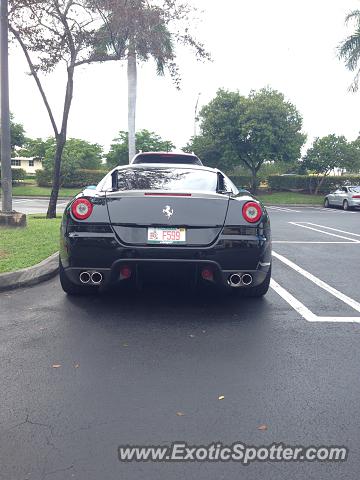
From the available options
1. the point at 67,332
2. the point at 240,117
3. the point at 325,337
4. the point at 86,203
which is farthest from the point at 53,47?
the point at 240,117

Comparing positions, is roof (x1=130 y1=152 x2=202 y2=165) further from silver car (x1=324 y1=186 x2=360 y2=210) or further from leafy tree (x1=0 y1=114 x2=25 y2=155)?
leafy tree (x1=0 y1=114 x2=25 y2=155)

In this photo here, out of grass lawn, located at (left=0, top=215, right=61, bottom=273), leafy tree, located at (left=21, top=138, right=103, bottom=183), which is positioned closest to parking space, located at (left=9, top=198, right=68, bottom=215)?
grass lawn, located at (left=0, top=215, right=61, bottom=273)

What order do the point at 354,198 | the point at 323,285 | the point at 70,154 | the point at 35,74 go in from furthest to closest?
the point at 70,154 → the point at 354,198 → the point at 35,74 → the point at 323,285

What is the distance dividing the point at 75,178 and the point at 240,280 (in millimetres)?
35515

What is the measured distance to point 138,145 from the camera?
156ft

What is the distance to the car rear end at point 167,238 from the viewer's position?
4.06 meters

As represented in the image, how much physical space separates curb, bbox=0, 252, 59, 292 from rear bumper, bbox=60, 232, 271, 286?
4.55ft

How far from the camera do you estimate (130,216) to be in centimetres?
411

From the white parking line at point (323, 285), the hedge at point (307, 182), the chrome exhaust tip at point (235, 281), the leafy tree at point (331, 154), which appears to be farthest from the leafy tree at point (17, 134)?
the chrome exhaust tip at point (235, 281)

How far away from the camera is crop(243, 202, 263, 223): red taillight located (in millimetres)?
4223

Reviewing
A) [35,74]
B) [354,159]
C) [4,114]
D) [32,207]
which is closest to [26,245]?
[4,114]

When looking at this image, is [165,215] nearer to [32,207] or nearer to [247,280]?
[247,280]

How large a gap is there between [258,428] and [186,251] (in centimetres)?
190

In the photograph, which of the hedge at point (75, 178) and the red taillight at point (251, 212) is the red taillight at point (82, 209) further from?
the hedge at point (75, 178)
